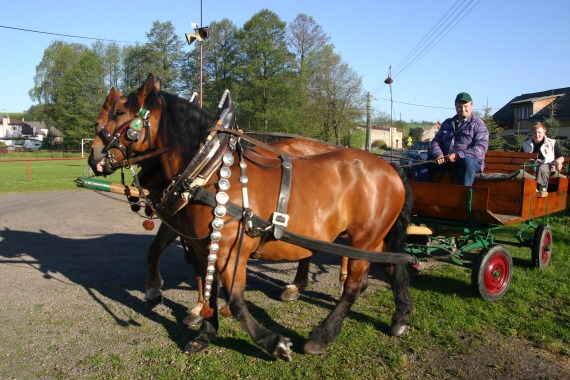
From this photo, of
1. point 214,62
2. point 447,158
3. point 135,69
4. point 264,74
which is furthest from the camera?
point 135,69

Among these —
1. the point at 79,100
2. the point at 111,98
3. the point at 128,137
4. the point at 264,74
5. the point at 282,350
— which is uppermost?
the point at 264,74

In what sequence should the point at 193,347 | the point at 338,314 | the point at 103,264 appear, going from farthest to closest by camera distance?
the point at 103,264
the point at 338,314
the point at 193,347

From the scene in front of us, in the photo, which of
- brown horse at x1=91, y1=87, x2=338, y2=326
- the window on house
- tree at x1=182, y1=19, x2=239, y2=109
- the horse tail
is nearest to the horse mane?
brown horse at x1=91, y1=87, x2=338, y2=326

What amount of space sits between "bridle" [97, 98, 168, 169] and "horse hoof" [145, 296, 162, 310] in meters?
1.77

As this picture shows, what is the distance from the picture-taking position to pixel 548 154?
6531mm

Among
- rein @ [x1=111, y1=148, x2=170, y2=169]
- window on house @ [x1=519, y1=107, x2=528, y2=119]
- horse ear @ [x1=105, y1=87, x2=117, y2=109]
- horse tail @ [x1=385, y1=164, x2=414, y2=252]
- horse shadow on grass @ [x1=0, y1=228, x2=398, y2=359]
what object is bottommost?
horse shadow on grass @ [x1=0, y1=228, x2=398, y2=359]

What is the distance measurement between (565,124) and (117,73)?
50.8 metres

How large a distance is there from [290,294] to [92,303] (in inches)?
82.8

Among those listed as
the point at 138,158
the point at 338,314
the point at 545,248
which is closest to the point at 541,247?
the point at 545,248

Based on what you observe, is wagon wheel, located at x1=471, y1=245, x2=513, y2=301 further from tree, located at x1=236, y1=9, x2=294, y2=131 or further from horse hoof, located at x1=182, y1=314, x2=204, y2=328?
tree, located at x1=236, y1=9, x2=294, y2=131

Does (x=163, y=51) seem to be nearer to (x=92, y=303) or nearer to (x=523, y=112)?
(x=523, y=112)

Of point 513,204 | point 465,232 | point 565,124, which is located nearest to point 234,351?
point 465,232

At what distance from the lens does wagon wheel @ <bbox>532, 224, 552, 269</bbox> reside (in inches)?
235

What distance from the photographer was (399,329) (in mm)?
4023
